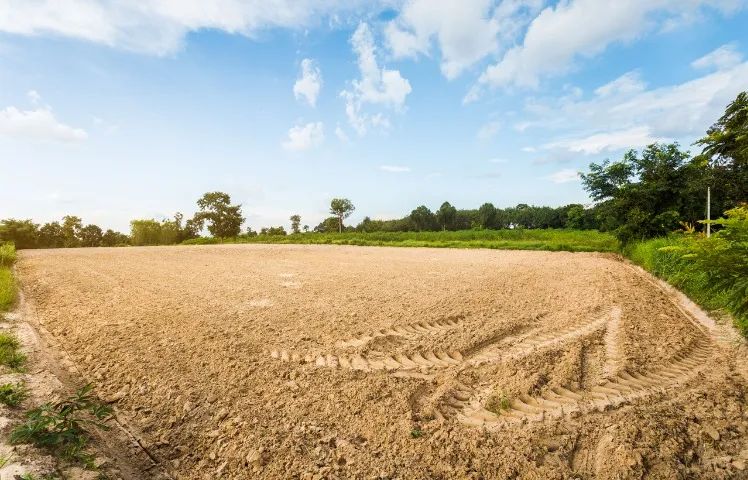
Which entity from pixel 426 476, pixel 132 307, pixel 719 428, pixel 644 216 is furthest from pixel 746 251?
pixel 644 216

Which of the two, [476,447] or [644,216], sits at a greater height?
[644,216]

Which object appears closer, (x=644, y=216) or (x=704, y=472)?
(x=704, y=472)

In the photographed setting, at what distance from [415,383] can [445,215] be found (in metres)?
77.7

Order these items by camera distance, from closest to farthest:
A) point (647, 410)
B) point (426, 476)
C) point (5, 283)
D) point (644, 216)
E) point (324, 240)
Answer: point (426, 476), point (647, 410), point (5, 283), point (644, 216), point (324, 240)

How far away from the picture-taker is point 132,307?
6.68 m

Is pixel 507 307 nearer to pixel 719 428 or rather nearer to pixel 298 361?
pixel 719 428

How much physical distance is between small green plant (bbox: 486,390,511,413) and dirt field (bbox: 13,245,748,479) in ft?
→ 0.04

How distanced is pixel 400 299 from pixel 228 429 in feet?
15.0

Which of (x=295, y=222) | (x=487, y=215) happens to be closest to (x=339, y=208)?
(x=295, y=222)

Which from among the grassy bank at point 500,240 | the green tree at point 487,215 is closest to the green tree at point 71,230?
the grassy bank at point 500,240

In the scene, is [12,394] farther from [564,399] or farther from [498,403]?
[564,399]

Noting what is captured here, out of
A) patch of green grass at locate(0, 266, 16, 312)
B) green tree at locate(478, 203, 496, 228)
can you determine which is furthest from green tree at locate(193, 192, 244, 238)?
green tree at locate(478, 203, 496, 228)

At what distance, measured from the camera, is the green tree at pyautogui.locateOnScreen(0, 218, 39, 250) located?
27.4 m

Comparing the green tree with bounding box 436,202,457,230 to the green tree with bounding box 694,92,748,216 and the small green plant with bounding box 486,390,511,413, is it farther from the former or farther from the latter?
the small green plant with bounding box 486,390,511,413
